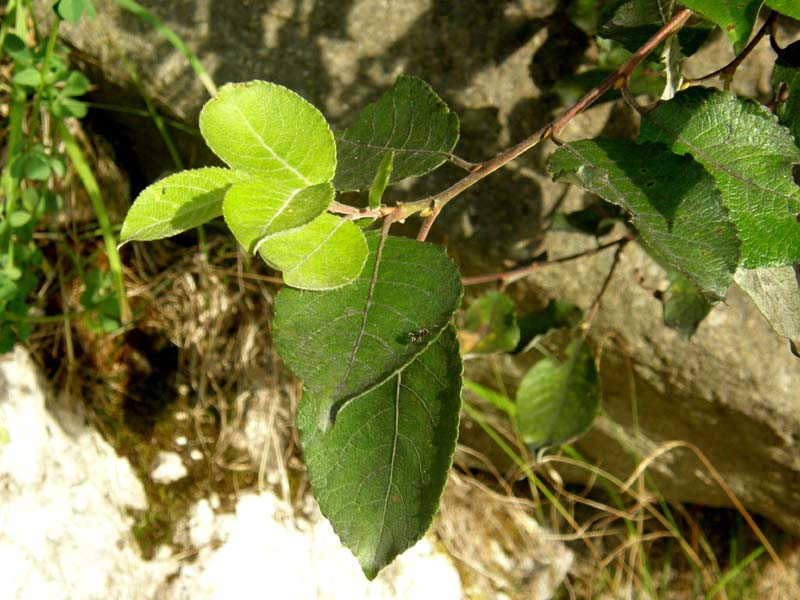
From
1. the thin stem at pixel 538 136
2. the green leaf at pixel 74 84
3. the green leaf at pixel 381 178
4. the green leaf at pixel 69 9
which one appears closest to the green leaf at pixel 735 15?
the thin stem at pixel 538 136

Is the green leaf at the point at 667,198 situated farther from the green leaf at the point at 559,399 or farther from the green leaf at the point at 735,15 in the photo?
the green leaf at the point at 559,399

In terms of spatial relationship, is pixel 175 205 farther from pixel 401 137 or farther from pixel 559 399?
pixel 559 399

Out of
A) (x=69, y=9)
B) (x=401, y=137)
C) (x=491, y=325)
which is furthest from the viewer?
(x=491, y=325)

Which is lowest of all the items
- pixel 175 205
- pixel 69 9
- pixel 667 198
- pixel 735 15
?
pixel 69 9

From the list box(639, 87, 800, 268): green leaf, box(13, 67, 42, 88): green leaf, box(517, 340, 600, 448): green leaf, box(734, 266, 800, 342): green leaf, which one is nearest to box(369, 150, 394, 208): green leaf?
box(639, 87, 800, 268): green leaf

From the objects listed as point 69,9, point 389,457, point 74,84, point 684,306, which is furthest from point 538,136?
point 74,84

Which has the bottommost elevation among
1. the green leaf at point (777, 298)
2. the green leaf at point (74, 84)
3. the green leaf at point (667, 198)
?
the green leaf at point (74, 84)

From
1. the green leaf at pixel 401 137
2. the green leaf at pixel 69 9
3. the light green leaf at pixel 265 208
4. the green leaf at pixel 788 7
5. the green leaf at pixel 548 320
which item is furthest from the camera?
the green leaf at pixel 548 320
